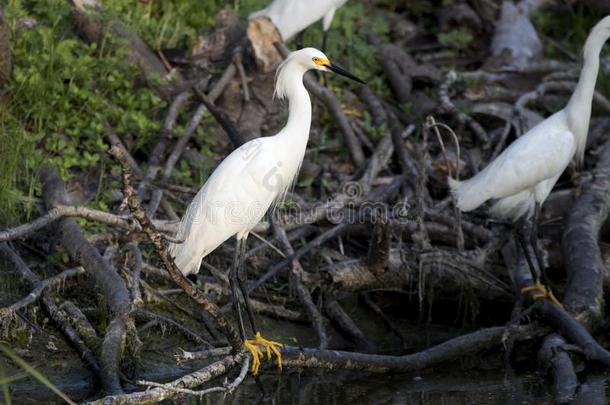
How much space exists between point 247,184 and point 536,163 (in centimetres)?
234

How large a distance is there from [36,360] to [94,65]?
274 cm

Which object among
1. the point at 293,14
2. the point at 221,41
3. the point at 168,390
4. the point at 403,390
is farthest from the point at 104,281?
the point at 293,14

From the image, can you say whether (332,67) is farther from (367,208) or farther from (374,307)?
(374,307)

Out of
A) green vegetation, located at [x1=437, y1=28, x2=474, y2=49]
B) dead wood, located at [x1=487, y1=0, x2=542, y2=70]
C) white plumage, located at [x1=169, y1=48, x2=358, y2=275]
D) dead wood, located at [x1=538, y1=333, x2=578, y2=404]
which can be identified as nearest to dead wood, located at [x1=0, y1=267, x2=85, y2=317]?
white plumage, located at [x1=169, y1=48, x2=358, y2=275]

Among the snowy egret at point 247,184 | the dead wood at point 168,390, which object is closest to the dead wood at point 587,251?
the snowy egret at point 247,184

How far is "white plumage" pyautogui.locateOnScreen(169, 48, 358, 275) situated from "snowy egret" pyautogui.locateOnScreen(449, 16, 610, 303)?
5.46ft

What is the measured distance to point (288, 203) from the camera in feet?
21.7

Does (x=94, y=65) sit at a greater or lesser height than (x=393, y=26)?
greater

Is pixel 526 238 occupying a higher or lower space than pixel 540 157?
lower

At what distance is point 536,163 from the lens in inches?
255

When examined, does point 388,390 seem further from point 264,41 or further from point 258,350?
point 264,41

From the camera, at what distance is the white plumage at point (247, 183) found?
5.11 m

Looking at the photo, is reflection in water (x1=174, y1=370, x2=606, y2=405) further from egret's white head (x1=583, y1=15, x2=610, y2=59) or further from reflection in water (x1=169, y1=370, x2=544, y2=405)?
egret's white head (x1=583, y1=15, x2=610, y2=59)

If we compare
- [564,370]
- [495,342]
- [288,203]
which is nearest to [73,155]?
[288,203]
